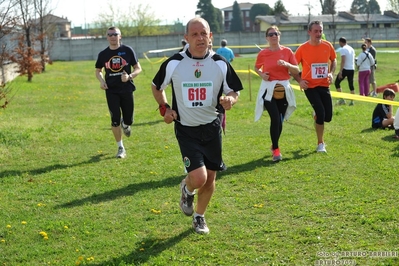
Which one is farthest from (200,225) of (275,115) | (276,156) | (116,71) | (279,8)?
(279,8)

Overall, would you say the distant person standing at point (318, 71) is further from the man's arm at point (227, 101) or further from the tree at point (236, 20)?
the tree at point (236, 20)

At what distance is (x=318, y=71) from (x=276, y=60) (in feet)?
2.61

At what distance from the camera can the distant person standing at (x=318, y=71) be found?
9508 millimetres

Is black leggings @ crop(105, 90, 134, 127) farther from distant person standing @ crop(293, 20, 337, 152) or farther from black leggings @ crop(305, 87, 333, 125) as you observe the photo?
black leggings @ crop(305, 87, 333, 125)

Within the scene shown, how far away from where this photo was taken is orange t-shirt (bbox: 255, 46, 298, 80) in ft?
30.2

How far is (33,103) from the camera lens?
1981 cm

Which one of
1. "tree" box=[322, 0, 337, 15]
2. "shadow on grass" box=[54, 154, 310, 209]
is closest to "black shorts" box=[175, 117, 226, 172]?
"shadow on grass" box=[54, 154, 310, 209]

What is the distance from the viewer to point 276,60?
923 cm

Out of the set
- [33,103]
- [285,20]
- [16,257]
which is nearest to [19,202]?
[16,257]

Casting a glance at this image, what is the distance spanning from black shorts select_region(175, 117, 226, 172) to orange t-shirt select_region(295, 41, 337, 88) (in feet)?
13.4

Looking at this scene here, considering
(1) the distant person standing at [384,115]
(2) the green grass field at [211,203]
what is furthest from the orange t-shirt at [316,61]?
(1) the distant person standing at [384,115]

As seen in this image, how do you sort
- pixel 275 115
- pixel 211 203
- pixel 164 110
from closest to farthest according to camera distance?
pixel 164 110 < pixel 211 203 < pixel 275 115

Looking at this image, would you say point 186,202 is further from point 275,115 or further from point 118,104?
point 118,104

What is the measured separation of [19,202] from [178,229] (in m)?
2.50
